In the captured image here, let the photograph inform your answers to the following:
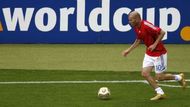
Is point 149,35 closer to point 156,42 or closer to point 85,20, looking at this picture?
point 156,42

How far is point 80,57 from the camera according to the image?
57.0 feet

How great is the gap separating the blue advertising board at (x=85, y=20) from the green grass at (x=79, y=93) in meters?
5.73

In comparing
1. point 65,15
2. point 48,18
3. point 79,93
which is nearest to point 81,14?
point 65,15

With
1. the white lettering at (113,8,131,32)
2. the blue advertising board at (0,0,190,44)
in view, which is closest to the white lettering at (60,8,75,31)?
the blue advertising board at (0,0,190,44)

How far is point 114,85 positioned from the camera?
496 inches

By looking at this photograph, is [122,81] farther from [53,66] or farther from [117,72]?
[53,66]

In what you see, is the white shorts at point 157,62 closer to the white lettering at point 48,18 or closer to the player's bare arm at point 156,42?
the player's bare arm at point 156,42

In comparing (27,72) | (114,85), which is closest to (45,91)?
(114,85)

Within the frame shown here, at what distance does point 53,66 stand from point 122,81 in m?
3.13

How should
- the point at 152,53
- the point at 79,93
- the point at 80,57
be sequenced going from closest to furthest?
1. the point at 152,53
2. the point at 79,93
3. the point at 80,57

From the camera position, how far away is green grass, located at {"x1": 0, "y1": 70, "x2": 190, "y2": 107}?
34.8ft

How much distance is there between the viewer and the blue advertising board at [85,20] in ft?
64.5

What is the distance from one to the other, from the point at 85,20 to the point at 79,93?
8.32 metres

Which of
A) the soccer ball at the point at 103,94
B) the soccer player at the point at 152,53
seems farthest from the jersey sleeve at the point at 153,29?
the soccer ball at the point at 103,94
